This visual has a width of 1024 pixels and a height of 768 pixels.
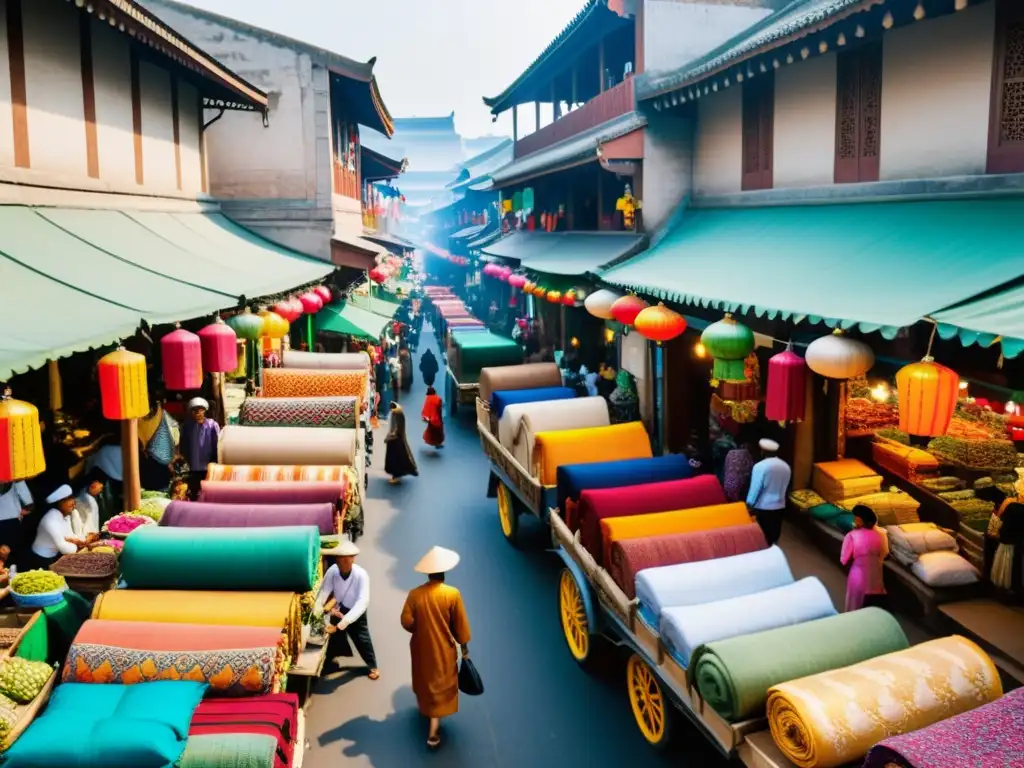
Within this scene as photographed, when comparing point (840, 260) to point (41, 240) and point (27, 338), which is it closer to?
point (27, 338)

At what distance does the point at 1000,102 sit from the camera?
7.59 m

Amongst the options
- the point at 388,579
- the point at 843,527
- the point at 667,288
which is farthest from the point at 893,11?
the point at 388,579

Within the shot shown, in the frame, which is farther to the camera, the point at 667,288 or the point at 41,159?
the point at 667,288

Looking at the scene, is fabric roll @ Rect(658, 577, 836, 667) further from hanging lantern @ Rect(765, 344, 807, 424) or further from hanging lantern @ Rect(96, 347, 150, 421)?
hanging lantern @ Rect(96, 347, 150, 421)

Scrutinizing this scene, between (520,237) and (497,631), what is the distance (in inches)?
705

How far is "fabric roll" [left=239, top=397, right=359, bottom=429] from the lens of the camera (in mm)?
12047

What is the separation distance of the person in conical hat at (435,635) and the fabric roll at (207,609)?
0.98 metres

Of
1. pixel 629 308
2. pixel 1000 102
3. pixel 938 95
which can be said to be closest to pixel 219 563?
pixel 629 308

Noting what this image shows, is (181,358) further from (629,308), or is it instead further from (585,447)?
(629,308)

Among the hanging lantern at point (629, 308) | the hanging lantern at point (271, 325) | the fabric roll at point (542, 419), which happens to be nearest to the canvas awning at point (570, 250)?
the hanging lantern at point (629, 308)

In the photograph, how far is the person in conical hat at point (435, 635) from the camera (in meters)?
6.95

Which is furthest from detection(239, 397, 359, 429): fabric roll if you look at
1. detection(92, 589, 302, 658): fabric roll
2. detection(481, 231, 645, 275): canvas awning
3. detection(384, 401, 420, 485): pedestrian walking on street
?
detection(92, 589, 302, 658): fabric roll

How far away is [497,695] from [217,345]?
499 centimetres

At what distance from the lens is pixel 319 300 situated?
50.6 feet
